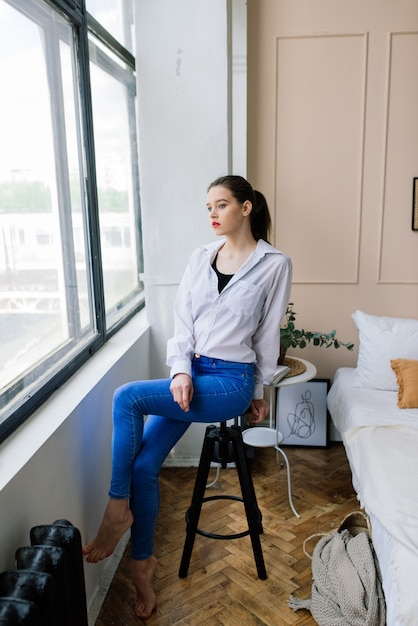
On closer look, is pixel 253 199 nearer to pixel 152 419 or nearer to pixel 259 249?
pixel 259 249

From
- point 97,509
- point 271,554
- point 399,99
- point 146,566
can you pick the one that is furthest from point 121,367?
point 399,99

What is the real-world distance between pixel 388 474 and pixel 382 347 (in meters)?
1.05

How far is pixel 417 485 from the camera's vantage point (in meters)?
2.16

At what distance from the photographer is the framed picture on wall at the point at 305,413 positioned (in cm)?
344

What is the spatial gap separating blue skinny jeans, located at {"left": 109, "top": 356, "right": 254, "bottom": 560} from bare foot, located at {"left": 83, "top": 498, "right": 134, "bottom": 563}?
0.04 m

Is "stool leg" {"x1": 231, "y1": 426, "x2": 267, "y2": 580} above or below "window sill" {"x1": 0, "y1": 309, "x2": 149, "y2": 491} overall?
below

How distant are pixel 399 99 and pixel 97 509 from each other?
107 inches

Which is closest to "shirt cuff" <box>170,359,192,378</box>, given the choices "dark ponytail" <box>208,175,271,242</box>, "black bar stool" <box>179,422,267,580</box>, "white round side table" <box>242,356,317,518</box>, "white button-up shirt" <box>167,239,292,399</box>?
"white button-up shirt" <box>167,239,292,399</box>

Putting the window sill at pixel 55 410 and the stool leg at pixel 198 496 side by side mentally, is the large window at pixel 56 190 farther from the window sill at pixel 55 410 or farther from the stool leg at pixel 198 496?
the stool leg at pixel 198 496

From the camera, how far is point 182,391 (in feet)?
6.27

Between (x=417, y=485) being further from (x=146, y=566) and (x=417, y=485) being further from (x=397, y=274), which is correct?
(x=397, y=274)

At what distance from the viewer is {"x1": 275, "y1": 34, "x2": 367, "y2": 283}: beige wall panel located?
10.7ft

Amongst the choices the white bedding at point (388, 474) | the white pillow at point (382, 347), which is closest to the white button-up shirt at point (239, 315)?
the white bedding at point (388, 474)

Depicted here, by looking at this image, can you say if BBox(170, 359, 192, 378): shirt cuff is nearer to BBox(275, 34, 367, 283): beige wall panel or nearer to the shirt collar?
the shirt collar
